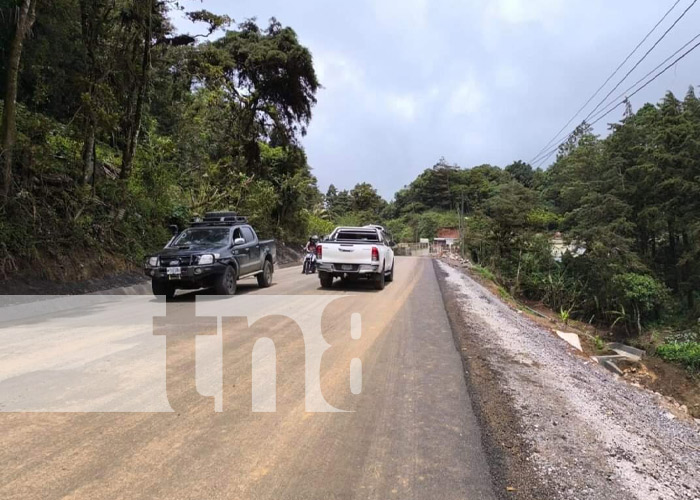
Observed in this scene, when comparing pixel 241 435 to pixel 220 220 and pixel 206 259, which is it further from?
pixel 220 220

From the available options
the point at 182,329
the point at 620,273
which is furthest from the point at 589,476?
the point at 620,273

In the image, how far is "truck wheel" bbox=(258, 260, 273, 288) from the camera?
1379cm

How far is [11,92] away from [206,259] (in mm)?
6339


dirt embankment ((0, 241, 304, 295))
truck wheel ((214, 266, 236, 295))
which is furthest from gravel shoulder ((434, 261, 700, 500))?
dirt embankment ((0, 241, 304, 295))

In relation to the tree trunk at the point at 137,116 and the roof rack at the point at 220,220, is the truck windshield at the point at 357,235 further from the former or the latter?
the tree trunk at the point at 137,116

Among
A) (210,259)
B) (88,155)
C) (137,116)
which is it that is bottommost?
(210,259)

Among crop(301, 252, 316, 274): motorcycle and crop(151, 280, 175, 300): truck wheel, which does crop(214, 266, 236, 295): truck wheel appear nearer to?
crop(151, 280, 175, 300): truck wheel

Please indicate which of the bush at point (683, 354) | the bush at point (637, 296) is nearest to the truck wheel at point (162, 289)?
the bush at point (683, 354)

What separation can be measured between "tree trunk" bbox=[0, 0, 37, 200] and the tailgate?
8.29m

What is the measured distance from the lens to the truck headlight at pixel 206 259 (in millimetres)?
10812

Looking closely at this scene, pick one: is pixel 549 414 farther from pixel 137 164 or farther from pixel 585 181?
pixel 585 181

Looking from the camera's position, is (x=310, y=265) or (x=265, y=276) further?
(x=310, y=265)

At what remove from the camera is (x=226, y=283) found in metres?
11.3

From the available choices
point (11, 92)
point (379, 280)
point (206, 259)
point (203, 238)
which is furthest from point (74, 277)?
point (379, 280)
